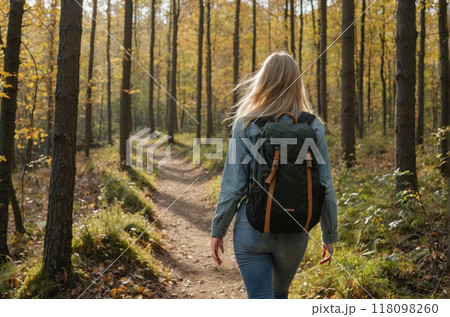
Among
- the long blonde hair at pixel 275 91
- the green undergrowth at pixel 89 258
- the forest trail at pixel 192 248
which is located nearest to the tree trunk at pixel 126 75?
the forest trail at pixel 192 248

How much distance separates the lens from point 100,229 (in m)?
5.38

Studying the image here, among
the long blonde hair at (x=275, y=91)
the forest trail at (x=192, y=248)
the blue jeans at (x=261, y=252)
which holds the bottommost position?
the forest trail at (x=192, y=248)

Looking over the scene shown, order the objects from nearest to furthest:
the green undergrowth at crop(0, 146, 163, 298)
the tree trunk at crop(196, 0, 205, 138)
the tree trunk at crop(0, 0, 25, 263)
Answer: the green undergrowth at crop(0, 146, 163, 298) → the tree trunk at crop(0, 0, 25, 263) → the tree trunk at crop(196, 0, 205, 138)

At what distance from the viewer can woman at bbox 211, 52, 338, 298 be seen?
228 centimetres

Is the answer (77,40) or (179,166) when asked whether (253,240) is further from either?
(179,166)

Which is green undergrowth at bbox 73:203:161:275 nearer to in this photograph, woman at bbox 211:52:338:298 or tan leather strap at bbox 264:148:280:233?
woman at bbox 211:52:338:298

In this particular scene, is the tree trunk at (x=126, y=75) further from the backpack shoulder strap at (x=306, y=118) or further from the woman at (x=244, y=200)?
the backpack shoulder strap at (x=306, y=118)

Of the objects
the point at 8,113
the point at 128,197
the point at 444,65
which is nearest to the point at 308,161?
the point at 8,113

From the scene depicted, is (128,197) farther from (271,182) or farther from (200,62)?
(200,62)

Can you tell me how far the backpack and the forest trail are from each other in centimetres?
325

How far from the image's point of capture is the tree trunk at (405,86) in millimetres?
5840

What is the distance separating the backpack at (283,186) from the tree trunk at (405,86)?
4284mm

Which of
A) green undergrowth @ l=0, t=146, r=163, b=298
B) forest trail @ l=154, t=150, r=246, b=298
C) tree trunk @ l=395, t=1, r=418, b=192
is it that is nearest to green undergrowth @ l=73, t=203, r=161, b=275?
green undergrowth @ l=0, t=146, r=163, b=298

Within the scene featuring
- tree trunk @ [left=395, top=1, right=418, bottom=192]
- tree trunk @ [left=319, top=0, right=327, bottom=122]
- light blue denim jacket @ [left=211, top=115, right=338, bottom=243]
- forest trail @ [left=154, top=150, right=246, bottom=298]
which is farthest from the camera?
tree trunk @ [left=319, top=0, right=327, bottom=122]
